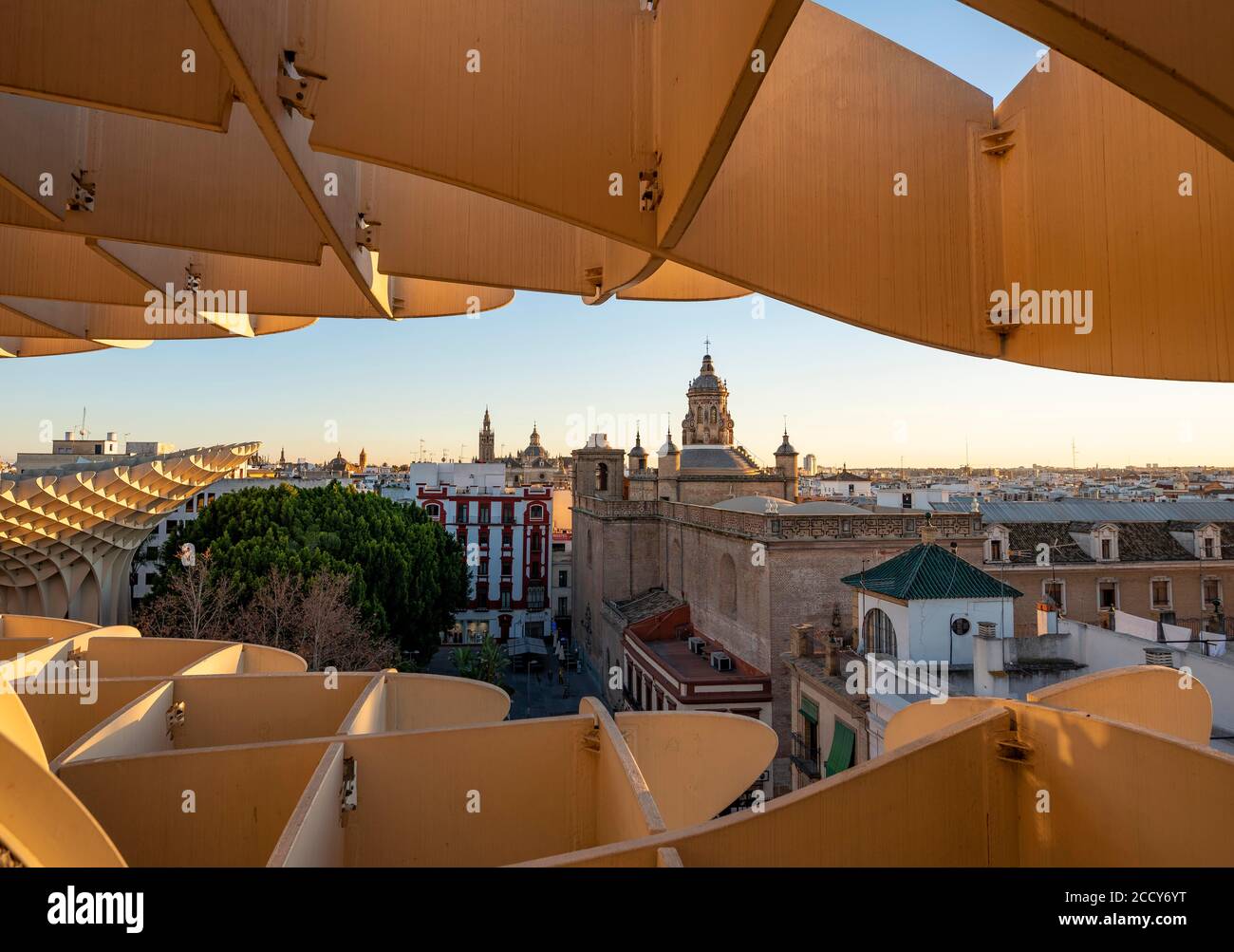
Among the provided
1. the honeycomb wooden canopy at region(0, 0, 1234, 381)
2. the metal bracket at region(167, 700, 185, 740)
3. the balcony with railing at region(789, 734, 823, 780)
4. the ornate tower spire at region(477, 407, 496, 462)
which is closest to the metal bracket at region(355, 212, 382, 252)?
the honeycomb wooden canopy at region(0, 0, 1234, 381)

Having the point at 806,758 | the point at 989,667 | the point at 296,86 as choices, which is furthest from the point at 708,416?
the point at 296,86

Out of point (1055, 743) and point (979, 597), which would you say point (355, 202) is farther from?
point (979, 597)

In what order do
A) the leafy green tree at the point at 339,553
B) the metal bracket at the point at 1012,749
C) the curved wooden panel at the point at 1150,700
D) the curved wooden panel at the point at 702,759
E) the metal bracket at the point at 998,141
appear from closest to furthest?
the metal bracket at the point at 998,141 → the metal bracket at the point at 1012,749 → the curved wooden panel at the point at 1150,700 → the curved wooden panel at the point at 702,759 → the leafy green tree at the point at 339,553

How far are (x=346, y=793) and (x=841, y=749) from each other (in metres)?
13.0

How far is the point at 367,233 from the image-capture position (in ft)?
20.0

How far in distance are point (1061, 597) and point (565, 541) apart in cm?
3111

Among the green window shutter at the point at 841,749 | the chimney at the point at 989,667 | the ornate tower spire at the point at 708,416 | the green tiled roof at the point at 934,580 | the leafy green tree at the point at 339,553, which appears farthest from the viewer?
the ornate tower spire at the point at 708,416

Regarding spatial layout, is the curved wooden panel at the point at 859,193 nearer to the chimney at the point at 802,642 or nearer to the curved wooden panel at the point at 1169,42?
the curved wooden panel at the point at 1169,42

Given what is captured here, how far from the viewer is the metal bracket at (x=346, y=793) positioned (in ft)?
18.5

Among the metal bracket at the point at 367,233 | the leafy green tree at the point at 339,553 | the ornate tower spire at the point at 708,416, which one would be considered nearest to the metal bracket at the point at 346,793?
the metal bracket at the point at 367,233

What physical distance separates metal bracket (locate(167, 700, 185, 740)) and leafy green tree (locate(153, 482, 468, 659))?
45.8 ft

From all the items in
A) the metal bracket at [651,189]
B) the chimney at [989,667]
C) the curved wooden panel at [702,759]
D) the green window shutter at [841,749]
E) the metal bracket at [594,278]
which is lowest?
the green window shutter at [841,749]

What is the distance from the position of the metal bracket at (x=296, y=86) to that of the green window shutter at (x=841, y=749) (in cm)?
1553
